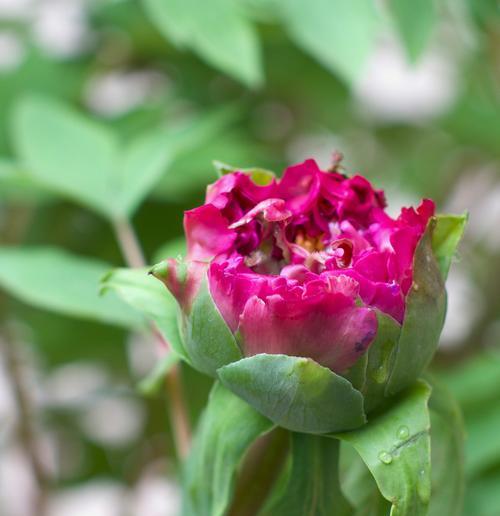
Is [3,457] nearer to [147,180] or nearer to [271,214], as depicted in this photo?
[147,180]

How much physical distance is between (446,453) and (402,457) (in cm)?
7

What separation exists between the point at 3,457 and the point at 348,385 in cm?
74

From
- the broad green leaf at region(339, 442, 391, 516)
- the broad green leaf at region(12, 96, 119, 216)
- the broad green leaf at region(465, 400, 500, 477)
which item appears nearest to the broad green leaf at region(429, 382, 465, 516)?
the broad green leaf at region(339, 442, 391, 516)

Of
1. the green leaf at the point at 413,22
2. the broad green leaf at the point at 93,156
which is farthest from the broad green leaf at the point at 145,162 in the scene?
the green leaf at the point at 413,22

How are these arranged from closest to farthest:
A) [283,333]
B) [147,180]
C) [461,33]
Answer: [283,333]
[147,180]
[461,33]

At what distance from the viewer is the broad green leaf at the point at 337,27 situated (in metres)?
0.53

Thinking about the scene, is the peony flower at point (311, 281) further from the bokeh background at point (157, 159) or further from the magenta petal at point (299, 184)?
the bokeh background at point (157, 159)

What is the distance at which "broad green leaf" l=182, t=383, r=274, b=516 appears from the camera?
32cm

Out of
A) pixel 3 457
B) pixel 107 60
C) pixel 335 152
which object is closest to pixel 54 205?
pixel 107 60

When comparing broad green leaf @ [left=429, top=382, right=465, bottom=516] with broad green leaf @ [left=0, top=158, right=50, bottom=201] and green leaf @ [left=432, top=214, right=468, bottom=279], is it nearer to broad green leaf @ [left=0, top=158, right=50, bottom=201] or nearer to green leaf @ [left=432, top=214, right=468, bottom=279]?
green leaf @ [left=432, top=214, right=468, bottom=279]

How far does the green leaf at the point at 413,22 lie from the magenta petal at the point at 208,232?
0.86 feet

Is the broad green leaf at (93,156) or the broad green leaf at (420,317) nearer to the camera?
the broad green leaf at (420,317)

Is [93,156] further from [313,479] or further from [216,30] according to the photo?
[313,479]

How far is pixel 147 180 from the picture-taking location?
547 mm
